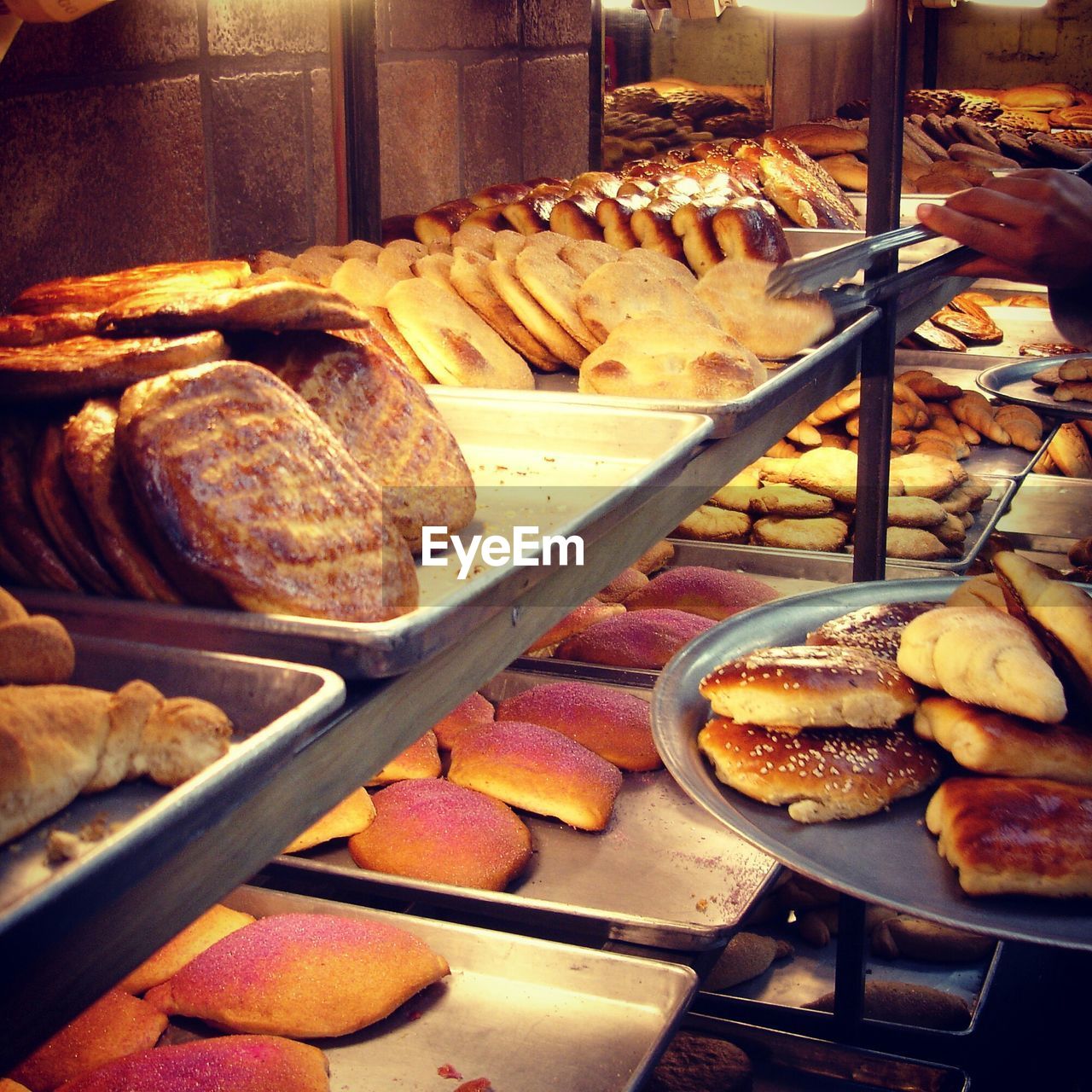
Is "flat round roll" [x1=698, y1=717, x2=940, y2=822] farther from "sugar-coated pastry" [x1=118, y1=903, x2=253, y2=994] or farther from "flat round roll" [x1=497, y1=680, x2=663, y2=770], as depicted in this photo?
"sugar-coated pastry" [x1=118, y1=903, x2=253, y2=994]

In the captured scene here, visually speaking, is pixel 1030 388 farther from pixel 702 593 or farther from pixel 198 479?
pixel 198 479

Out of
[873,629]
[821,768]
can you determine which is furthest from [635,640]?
A: [821,768]

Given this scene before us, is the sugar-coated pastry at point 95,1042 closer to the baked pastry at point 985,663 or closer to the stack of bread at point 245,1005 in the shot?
the stack of bread at point 245,1005

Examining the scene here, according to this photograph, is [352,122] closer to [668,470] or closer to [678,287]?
[678,287]

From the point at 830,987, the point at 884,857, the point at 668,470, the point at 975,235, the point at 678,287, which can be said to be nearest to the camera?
the point at 884,857

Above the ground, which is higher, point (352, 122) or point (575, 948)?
point (352, 122)

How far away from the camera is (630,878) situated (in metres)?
1.70

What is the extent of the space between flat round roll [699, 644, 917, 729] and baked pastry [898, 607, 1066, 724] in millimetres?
40

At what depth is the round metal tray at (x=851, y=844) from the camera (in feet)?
3.56

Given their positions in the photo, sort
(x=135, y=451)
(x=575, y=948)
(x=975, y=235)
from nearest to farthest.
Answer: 1. (x=135, y=451)
2. (x=575, y=948)
3. (x=975, y=235)

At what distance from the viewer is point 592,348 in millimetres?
1905

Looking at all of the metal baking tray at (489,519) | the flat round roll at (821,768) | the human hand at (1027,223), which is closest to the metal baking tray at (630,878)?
the flat round roll at (821,768)

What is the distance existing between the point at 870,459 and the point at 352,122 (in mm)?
1376

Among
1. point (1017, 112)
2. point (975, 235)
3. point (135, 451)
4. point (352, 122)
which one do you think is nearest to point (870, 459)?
point (975, 235)
